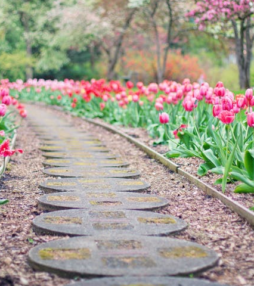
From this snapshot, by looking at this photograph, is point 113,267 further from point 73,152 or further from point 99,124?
point 99,124

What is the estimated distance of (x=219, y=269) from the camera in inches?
120

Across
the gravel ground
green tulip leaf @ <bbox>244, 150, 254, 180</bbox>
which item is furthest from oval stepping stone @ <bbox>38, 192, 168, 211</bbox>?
green tulip leaf @ <bbox>244, 150, 254, 180</bbox>

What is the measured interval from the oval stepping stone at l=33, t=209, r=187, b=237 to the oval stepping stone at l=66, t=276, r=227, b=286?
0.79 meters

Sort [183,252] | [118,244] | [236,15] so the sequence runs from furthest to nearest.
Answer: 1. [236,15]
2. [118,244]
3. [183,252]

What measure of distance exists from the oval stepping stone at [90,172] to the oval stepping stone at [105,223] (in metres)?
1.61

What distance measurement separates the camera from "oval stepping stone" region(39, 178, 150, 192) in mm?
5111

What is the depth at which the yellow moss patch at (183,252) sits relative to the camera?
10.4 ft

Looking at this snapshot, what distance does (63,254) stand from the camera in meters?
3.20

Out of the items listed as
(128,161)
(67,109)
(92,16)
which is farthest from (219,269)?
(92,16)

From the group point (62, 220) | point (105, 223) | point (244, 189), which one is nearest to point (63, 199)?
point (62, 220)

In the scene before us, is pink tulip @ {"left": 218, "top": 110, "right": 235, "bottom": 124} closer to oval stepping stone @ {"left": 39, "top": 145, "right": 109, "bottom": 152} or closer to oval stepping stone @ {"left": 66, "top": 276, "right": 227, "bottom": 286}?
oval stepping stone @ {"left": 66, "top": 276, "right": 227, "bottom": 286}

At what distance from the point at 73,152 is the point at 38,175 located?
1766 millimetres

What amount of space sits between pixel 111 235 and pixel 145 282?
851 millimetres

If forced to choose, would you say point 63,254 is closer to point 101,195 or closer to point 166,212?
point 166,212
